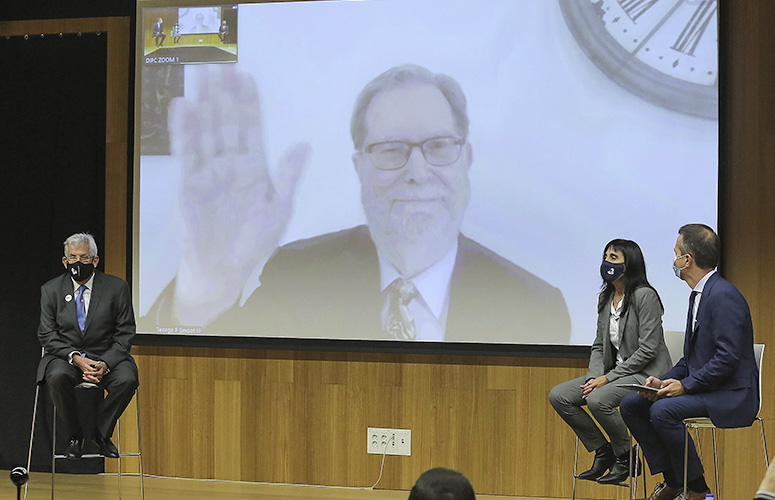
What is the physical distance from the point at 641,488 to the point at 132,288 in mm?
3038

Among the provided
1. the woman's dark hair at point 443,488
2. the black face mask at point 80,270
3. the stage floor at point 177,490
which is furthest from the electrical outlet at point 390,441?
the woman's dark hair at point 443,488

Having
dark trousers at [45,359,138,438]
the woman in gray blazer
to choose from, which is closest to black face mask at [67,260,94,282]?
dark trousers at [45,359,138,438]

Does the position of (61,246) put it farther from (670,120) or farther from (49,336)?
(670,120)

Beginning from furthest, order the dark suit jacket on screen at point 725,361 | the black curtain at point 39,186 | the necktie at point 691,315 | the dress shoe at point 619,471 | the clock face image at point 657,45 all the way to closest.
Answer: the black curtain at point 39,186 → the clock face image at point 657,45 → the dress shoe at point 619,471 → the necktie at point 691,315 → the dark suit jacket on screen at point 725,361

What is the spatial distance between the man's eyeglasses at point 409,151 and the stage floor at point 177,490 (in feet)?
5.86

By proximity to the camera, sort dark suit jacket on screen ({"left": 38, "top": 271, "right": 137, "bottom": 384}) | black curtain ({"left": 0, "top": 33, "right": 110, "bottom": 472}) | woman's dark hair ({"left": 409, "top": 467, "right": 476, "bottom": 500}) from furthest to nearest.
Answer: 1. black curtain ({"left": 0, "top": 33, "right": 110, "bottom": 472})
2. dark suit jacket on screen ({"left": 38, "top": 271, "right": 137, "bottom": 384})
3. woman's dark hair ({"left": 409, "top": 467, "right": 476, "bottom": 500})

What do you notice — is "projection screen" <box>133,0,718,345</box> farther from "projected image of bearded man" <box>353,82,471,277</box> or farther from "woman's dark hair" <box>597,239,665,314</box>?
"woman's dark hair" <box>597,239,665,314</box>

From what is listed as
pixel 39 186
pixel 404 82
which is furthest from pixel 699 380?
pixel 39 186

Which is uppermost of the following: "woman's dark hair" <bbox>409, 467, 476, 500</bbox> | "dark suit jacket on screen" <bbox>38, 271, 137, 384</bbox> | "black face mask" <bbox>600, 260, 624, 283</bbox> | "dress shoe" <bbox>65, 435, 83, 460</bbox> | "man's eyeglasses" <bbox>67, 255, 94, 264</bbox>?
"man's eyeglasses" <bbox>67, 255, 94, 264</bbox>

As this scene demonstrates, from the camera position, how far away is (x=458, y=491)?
1346mm

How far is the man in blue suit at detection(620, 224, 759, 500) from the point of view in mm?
3236

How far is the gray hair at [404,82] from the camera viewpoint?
443 cm

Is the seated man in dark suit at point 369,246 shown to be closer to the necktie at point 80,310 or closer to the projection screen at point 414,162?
the projection screen at point 414,162

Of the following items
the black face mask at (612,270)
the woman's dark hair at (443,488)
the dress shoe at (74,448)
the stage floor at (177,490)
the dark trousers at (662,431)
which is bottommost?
the stage floor at (177,490)
